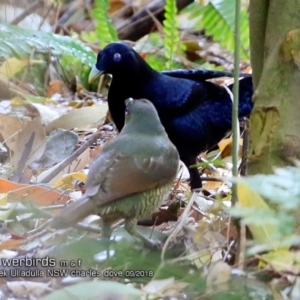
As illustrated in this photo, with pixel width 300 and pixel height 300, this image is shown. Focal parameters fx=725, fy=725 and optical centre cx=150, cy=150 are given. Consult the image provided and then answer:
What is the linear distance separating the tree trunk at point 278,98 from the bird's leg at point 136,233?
1.15ft

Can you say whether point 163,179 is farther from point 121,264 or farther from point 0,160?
point 0,160

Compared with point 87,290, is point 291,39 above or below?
above

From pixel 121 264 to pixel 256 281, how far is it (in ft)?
1.30

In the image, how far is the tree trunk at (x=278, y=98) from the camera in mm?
1827

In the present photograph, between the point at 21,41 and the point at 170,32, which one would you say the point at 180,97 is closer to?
the point at 21,41

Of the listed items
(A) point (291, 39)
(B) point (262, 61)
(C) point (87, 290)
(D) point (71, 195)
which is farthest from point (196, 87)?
(C) point (87, 290)

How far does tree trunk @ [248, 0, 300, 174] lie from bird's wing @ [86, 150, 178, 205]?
34 centimetres

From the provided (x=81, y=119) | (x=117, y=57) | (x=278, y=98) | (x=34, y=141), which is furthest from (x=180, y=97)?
(x=278, y=98)

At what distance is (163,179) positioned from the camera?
2148 millimetres

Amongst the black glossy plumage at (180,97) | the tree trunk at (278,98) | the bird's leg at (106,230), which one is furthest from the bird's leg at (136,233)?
the black glossy plumage at (180,97)

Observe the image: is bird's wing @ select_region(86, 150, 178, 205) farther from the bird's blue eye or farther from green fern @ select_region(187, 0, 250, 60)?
green fern @ select_region(187, 0, 250, 60)

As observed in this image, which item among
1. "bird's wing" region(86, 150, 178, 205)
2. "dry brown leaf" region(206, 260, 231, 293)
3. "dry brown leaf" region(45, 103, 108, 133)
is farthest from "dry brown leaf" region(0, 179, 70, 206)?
"dry brown leaf" region(45, 103, 108, 133)

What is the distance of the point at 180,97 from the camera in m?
3.55

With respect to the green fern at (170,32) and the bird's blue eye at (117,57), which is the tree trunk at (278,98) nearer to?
the bird's blue eye at (117,57)
